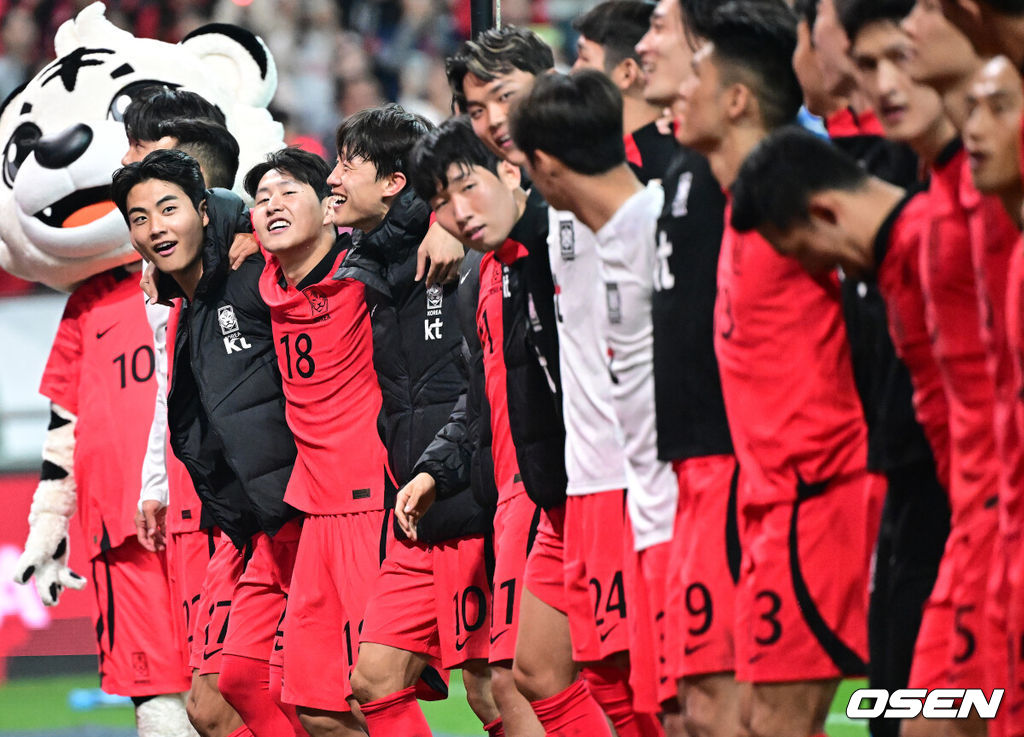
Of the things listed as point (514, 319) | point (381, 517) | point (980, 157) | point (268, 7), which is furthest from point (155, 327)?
point (268, 7)

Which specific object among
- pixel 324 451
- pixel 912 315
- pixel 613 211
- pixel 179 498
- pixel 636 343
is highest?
pixel 613 211

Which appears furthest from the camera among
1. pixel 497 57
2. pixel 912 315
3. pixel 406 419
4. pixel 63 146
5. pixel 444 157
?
pixel 63 146

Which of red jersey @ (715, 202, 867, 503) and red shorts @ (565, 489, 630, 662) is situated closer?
red jersey @ (715, 202, 867, 503)

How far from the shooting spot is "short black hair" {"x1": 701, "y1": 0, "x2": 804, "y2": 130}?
3.51 meters

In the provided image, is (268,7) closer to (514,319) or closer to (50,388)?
(50,388)

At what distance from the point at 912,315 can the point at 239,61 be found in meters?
4.96

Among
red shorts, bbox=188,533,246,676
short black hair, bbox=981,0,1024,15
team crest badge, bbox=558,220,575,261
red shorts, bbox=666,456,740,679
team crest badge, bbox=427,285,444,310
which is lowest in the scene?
red shorts, bbox=188,533,246,676

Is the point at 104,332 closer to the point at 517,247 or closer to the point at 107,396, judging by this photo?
the point at 107,396

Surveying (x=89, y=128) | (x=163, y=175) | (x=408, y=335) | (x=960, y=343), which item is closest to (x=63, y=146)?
(x=89, y=128)

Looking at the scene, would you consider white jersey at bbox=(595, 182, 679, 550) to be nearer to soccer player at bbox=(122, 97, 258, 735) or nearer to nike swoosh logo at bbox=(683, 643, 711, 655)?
nike swoosh logo at bbox=(683, 643, 711, 655)

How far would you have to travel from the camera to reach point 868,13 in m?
3.12

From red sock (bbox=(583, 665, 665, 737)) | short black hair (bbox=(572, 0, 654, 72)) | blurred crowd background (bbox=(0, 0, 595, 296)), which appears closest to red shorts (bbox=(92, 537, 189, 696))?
red sock (bbox=(583, 665, 665, 737))

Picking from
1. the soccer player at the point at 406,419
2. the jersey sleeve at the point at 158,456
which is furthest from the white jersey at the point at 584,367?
the jersey sleeve at the point at 158,456

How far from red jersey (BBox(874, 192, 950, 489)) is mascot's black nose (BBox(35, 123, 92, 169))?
4664mm
